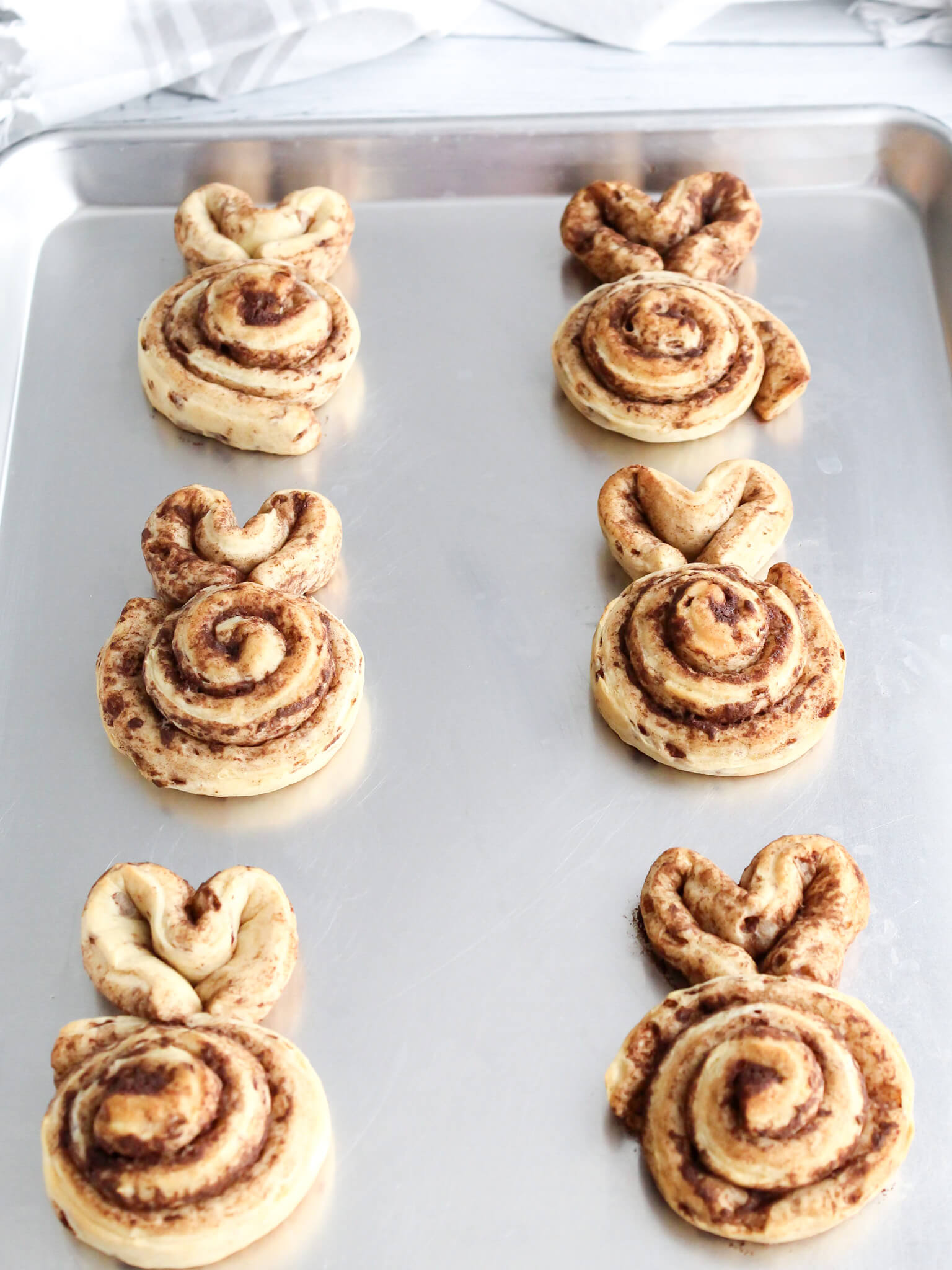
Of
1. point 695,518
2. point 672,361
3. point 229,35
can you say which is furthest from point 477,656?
point 229,35

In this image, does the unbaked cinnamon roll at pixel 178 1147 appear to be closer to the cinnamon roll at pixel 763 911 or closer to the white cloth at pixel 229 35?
the cinnamon roll at pixel 763 911

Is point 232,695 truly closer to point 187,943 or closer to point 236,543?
point 236,543

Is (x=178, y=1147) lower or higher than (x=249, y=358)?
lower

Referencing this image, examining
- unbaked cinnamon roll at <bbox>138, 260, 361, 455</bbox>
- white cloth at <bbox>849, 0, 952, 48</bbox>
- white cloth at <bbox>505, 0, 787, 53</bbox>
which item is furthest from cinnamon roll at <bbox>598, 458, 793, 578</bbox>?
white cloth at <bbox>849, 0, 952, 48</bbox>

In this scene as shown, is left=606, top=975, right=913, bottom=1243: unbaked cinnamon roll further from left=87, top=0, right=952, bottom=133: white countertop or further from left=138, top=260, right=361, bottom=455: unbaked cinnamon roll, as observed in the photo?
left=87, top=0, right=952, bottom=133: white countertop

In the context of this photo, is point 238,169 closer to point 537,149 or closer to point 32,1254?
point 537,149
